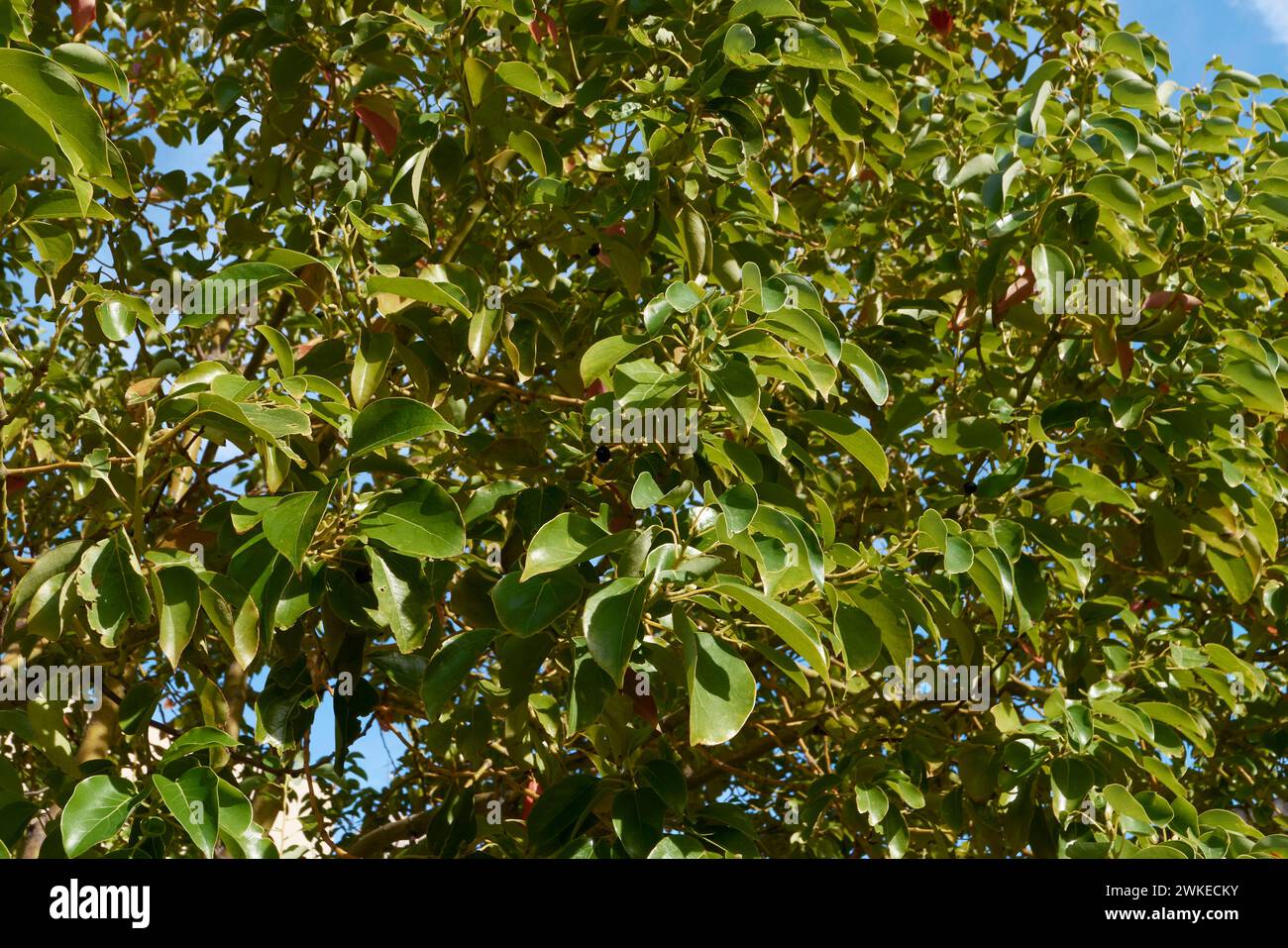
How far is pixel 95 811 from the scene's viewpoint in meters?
1.59

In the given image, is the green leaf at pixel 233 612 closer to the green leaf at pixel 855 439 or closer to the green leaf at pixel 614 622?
the green leaf at pixel 614 622

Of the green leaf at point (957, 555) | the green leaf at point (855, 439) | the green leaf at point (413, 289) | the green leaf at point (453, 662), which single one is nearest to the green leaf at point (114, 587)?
the green leaf at point (453, 662)

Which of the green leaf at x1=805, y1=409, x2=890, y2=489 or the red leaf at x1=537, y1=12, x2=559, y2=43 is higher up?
the red leaf at x1=537, y1=12, x2=559, y2=43

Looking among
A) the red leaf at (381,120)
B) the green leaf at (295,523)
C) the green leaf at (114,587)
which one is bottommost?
the green leaf at (114,587)

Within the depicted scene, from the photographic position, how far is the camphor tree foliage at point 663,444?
174cm

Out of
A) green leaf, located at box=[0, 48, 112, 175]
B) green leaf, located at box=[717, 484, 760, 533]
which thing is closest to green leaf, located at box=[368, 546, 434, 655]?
green leaf, located at box=[717, 484, 760, 533]

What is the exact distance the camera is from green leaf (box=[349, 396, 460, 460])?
1711 millimetres

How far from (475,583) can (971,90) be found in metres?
1.85

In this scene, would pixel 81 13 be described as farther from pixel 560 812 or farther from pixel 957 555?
pixel 957 555

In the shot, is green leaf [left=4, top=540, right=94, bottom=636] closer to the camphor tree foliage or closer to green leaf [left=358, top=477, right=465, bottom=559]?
the camphor tree foliage

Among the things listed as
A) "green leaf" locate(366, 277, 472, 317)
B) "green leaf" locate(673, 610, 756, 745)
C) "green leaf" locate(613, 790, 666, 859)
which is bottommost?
"green leaf" locate(613, 790, 666, 859)

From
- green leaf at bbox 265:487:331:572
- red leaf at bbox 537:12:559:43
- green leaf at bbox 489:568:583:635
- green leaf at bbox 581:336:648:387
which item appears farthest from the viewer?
red leaf at bbox 537:12:559:43
